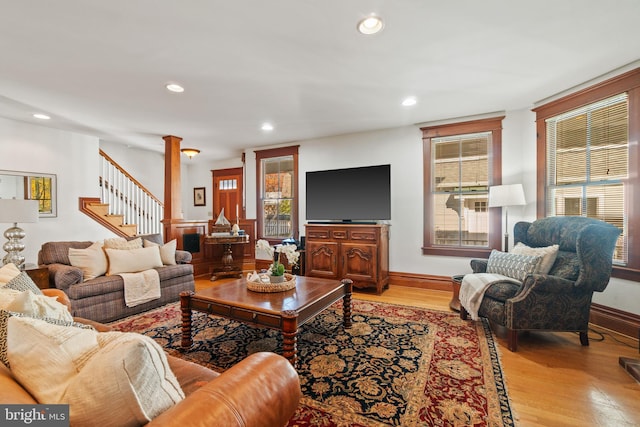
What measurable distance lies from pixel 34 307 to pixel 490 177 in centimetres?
447

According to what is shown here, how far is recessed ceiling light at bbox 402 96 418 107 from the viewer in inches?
129

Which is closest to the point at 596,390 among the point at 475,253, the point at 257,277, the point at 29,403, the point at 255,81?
the point at 475,253

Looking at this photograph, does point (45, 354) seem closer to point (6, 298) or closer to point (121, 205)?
point (6, 298)

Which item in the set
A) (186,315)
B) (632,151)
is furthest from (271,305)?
(632,151)

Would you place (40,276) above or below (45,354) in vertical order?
below

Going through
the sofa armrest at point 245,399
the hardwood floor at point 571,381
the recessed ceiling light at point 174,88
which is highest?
the recessed ceiling light at point 174,88

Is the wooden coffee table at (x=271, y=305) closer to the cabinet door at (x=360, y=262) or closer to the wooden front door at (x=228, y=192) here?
the cabinet door at (x=360, y=262)

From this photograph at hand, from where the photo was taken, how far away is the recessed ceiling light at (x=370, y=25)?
6.37 feet

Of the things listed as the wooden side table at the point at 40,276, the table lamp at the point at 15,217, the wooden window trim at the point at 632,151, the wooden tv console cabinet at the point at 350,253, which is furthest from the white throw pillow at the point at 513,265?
the table lamp at the point at 15,217

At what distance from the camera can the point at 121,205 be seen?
5348 millimetres

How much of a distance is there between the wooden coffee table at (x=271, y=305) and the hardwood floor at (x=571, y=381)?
133 cm

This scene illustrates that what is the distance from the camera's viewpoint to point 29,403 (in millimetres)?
689

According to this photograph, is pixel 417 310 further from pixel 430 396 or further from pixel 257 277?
pixel 257 277

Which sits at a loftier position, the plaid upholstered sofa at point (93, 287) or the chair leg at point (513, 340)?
the plaid upholstered sofa at point (93, 287)
